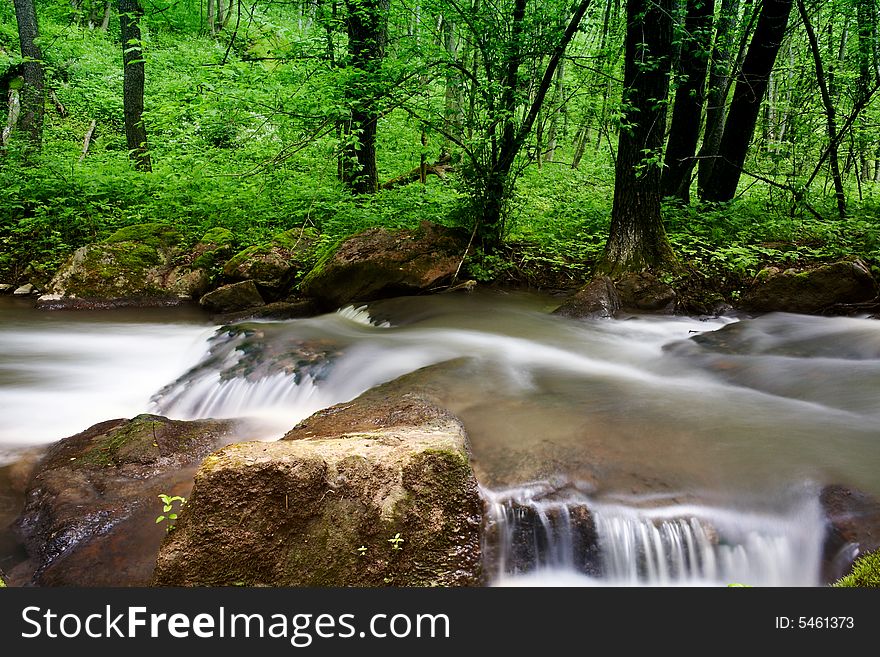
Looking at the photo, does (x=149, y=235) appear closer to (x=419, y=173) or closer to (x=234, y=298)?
(x=234, y=298)

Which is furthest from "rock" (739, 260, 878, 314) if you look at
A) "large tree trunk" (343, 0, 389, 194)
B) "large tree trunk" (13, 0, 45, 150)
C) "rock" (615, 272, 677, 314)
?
"large tree trunk" (13, 0, 45, 150)

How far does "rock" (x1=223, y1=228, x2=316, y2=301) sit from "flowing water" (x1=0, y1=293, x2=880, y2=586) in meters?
0.90

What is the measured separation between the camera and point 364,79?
723cm

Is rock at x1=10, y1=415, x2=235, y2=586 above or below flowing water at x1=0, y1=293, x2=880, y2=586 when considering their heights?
below

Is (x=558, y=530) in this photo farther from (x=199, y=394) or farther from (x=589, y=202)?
(x=589, y=202)

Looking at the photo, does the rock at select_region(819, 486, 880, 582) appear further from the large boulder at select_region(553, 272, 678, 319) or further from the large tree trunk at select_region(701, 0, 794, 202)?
the large tree trunk at select_region(701, 0, 794, 202)

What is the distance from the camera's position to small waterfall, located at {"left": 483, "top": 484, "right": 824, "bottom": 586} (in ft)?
8.73

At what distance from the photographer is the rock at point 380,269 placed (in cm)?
737

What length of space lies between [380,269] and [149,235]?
14.2 feet

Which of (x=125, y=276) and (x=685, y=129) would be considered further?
(x=685, y=129)

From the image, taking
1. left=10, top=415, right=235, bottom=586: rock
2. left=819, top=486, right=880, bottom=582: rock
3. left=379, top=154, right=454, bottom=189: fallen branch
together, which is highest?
left=379, top=154, right=454, bottom=189: fallen branch

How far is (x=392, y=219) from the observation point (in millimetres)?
8727

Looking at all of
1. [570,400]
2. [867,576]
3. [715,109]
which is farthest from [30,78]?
[867,576]

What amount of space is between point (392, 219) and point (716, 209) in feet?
16.9
